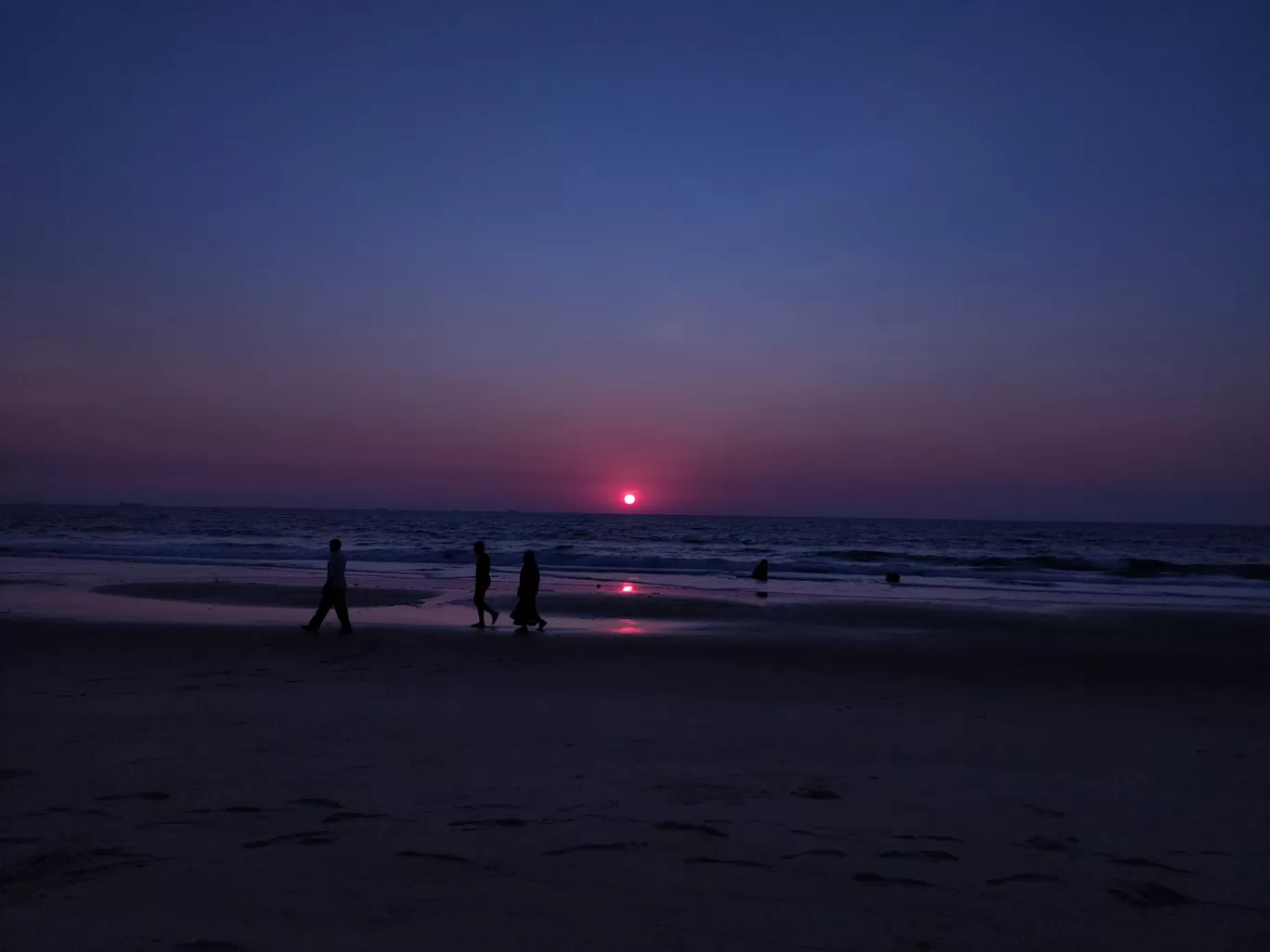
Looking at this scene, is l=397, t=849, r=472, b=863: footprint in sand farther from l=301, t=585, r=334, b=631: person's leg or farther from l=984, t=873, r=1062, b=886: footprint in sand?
l=301, t=585, r=334, b=631: person's leg

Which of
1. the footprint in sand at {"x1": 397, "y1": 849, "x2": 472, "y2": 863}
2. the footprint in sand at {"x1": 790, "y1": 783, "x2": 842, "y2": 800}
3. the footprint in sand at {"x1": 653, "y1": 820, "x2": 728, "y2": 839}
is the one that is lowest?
the footprint in sand at {"x1": 790, "y1": 783, "x2": 842, "y2": 800}

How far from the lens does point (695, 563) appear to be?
43375mm

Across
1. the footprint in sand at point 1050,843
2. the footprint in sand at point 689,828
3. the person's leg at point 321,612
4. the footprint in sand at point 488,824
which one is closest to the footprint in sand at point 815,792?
the footprint in sand at point 689,828

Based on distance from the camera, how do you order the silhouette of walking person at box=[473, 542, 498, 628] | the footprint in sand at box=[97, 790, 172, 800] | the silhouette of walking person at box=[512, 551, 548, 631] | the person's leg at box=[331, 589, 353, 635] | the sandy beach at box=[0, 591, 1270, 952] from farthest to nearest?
the silhouette of walking person at box=[473, 542, 498, 628] → the silhouette of walking person at box=[512, 551, 548, 631] → the person's leg at box=[331, 589, 353, 635] → the footprint in sand at box=[97, 790, 172, 800] → the sandy beach at box=[0, 591, 1270, 952]

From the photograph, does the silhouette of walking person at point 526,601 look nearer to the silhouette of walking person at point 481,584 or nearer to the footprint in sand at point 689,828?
the silhouette of walking person at point 481,584

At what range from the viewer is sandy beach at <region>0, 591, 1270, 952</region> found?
13.6 ft

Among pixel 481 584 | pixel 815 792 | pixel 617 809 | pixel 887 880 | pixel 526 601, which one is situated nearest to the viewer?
pixel 887 880

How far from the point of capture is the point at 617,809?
5773 millimetres

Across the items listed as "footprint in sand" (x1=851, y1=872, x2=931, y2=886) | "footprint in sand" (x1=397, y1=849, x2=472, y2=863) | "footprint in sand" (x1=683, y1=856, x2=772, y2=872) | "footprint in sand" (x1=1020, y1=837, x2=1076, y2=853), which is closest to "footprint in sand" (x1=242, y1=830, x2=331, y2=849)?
"footprint in sand" (x1=397, y1=849, x2=472, y2=863)

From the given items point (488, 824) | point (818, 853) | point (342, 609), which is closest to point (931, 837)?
point (818, 853)

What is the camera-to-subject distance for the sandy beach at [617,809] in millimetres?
4137

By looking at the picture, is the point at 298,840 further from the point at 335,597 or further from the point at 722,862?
the point at 335,597

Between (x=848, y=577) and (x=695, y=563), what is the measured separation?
8639 mm

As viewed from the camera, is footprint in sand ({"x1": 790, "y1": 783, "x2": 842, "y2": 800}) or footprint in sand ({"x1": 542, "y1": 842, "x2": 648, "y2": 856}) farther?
footprint in sand ({"x1": 790, "y1": 783, "x2": 842, "y2": 800})
